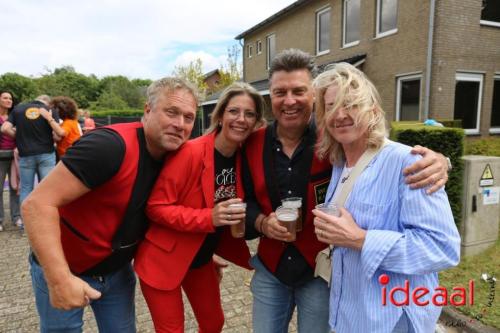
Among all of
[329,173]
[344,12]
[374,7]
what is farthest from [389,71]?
[329,173]

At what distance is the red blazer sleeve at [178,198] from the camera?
2.01 m

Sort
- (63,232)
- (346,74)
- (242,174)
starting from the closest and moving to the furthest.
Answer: (346,74) → (63,232) → (242,174)

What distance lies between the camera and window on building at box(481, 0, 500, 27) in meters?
10.7

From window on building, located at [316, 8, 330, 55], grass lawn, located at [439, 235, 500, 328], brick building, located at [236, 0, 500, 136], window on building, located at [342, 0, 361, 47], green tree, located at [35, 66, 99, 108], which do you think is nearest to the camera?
grass lawn, located at [439, 235, 500, 328]

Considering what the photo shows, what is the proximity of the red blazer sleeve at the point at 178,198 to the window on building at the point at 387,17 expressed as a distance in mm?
11492

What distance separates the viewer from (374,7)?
12203 millimetres

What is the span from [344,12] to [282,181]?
45.1 ft

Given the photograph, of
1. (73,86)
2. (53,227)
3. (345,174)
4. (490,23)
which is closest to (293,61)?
(345,174)

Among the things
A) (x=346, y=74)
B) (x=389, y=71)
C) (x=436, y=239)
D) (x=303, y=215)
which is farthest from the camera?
(x=389, y=71)

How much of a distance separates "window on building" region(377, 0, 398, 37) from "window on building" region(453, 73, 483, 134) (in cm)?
280

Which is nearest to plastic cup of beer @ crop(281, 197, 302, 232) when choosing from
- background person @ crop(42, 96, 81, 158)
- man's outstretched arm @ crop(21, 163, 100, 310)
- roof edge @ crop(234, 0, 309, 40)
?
man's outstretched arm @ crop(21, 163, 100, 310)

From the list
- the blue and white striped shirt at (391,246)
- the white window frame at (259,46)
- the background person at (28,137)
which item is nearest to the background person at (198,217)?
the blue and white striped shirt at (391,246)

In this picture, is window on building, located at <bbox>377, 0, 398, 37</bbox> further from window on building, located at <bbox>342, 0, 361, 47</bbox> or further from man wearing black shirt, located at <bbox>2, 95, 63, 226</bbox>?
man wearing black shirt, located at <bbox>2, 95, 63, 226</bbox>

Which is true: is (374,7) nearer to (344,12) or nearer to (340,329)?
(344,12)
